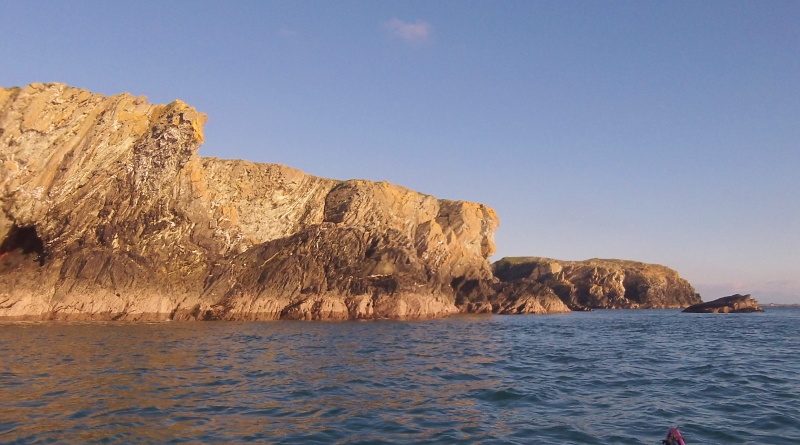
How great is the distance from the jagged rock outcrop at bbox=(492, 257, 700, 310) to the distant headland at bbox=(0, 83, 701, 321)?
2232 inches

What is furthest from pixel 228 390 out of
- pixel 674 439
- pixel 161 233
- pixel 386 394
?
pixel 161 233

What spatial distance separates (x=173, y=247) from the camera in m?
58.0

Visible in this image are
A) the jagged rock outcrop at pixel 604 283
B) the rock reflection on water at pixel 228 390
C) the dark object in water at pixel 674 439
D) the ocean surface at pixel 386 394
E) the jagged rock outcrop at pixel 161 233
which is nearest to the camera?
the dark object in water at pixel 674 439

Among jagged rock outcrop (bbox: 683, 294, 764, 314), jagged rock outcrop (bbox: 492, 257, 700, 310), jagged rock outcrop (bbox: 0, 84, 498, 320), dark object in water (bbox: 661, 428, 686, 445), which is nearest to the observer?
dark object in water (bbox: 661, 428, 686, 445)

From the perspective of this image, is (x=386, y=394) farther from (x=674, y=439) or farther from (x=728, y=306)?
(x=728, y=306)

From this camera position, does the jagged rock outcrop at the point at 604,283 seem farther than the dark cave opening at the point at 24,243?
Yes

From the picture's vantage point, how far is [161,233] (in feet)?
189

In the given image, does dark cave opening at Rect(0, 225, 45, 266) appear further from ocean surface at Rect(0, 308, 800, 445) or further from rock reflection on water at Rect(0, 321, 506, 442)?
ocean surface at Rect(0, 308, 800, 445)

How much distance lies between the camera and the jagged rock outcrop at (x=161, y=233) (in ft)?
169

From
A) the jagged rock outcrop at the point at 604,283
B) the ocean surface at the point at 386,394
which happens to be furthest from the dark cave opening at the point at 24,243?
the jagged rock outcrop at the point at 604,283

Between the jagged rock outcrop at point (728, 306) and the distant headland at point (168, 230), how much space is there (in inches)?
2000

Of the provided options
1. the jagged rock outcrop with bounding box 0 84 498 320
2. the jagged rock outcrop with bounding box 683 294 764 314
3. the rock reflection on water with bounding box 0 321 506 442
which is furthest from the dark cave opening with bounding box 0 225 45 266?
the jagged rock outcrop with bounding box 683 294 764 314

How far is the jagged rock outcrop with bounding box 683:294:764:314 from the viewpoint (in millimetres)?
98025

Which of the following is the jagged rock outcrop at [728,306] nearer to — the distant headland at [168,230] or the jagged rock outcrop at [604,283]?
the jagged rock outcrop at [604,283]
